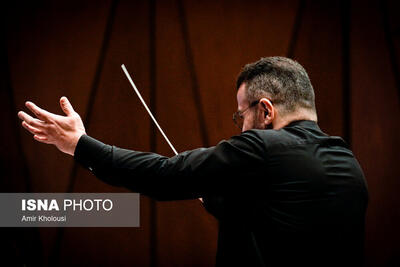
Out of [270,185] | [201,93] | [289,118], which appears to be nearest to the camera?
[270,185]

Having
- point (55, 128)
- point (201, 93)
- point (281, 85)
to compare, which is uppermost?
point (201, 93)

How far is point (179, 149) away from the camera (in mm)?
2207

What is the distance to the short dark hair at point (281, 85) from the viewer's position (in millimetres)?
940

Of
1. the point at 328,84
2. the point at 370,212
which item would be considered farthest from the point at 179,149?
the point at 370,212

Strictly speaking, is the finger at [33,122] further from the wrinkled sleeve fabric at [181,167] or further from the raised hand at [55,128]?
the wrinkled sleeve fabric at [181,167]

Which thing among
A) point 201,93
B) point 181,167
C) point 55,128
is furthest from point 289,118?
point 201,93

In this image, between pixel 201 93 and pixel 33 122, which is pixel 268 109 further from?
pixel 201 93

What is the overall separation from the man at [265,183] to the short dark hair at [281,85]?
78 millimetres

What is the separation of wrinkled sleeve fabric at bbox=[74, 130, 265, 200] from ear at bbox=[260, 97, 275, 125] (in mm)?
128

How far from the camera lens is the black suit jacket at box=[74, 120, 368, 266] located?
807 millimetres

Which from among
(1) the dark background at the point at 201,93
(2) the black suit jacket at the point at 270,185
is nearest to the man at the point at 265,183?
(2) the black suit jacket at the point at 270,185

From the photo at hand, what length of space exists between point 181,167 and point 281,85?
36 cm

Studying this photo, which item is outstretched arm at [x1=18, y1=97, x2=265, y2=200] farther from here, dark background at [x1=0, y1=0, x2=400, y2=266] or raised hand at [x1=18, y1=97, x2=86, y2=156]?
dark background at [x1=0, y1=0, x2=400, y2=266]

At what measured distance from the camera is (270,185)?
81cm
